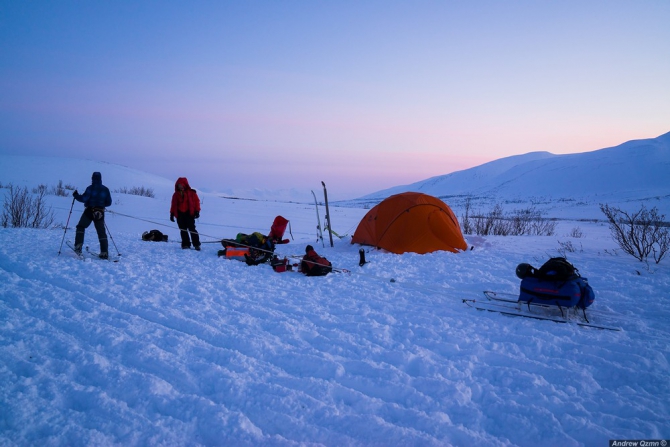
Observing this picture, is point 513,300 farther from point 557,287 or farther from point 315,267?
point 315,267

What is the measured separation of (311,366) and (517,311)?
3.06 m

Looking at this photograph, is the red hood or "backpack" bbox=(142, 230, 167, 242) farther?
"backpack" bbox=(142, 230, 167, 242)

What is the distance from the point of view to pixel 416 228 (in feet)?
30.4

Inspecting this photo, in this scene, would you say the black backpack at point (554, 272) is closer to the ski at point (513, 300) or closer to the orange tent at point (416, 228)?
the ski at point (513, 300)

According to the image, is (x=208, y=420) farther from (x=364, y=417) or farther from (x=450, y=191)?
(x=450, y=191)

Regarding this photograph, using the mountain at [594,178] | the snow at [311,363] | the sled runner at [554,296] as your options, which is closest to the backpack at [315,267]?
the snow at [311,363]

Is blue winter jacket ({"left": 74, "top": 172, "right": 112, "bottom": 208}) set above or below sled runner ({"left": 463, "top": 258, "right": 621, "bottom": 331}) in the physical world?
above

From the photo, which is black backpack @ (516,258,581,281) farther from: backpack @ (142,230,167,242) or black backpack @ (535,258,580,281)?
backpack @ (142,230,167,242)

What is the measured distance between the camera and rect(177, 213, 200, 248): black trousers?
8984mm

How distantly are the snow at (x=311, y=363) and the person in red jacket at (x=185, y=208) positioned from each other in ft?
8.76

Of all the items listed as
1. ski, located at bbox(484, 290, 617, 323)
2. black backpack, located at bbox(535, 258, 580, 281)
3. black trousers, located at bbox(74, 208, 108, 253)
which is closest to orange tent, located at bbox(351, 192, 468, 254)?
ski, located at bbox(484, 290, 617, 323)

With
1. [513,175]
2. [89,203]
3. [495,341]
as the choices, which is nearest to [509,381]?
[495,341]

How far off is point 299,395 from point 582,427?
215 centimetres

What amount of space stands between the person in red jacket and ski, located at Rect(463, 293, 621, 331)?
652 cm
